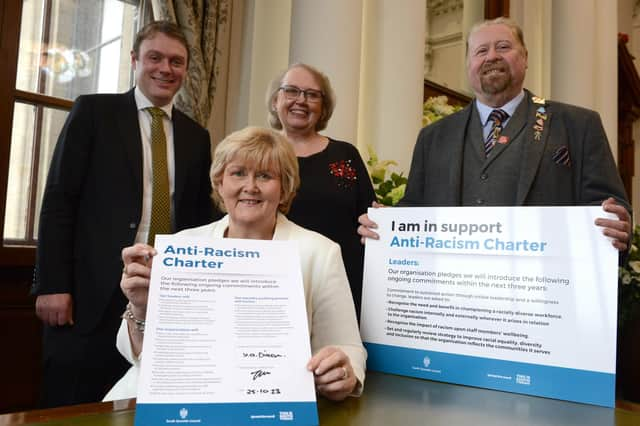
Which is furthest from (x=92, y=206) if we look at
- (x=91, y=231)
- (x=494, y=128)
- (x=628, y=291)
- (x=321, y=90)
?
(x=628, y=291)

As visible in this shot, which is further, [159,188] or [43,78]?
[43,78]

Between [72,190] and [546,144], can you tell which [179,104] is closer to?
[72,190]

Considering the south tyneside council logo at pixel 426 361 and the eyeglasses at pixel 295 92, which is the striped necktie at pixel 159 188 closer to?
the eyeglasses at pixel 295 92

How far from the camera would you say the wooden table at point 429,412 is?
3.33ft

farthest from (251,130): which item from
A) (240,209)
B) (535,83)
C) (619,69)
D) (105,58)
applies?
(619,69)

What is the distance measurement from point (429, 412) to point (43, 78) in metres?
2.77

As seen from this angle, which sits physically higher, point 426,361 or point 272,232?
point 272,232

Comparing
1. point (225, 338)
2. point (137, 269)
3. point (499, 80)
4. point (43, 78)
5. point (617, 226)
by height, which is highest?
point (43, 78)

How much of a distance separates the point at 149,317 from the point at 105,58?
2.73m

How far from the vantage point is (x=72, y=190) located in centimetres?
197

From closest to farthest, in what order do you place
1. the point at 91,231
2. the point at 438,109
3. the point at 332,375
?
the point at 332,375 → the point at 91,231 → the point at 438,109

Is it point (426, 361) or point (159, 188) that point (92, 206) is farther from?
point (426, 361)

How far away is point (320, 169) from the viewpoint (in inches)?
86.9
